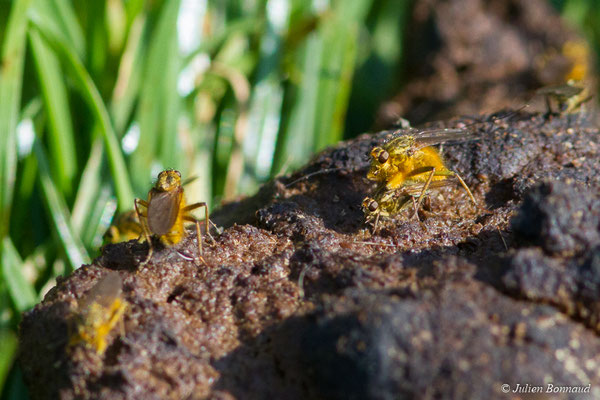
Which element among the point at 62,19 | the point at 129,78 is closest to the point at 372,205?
the point at 129,78

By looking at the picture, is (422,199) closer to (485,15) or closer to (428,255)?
(428,255)

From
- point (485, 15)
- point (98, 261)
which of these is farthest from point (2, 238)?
point (485, 15)

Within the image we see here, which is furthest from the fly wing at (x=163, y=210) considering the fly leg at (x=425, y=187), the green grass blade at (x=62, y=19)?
the green grass blade at (x=62, y=19)

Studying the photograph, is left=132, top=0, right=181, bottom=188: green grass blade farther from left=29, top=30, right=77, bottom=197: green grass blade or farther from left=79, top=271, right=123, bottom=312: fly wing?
left=79, top=271, right=123, bottom=312: fly wing

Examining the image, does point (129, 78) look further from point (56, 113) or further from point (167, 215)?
point (167, 215)

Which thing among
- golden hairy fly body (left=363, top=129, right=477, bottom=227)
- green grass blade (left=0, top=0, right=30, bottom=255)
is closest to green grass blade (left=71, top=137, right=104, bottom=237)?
green grass blade (left=0, top=0, right=30, bottom=255)

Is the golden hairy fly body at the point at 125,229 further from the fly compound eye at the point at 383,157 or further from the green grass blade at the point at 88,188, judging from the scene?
the fly compound eye at the point at 383,157

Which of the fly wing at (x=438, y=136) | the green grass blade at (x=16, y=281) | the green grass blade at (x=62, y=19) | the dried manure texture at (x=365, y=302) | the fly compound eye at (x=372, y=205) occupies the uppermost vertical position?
the green grass blade at (x=62, y=19)
